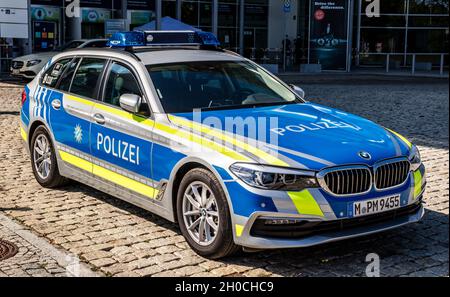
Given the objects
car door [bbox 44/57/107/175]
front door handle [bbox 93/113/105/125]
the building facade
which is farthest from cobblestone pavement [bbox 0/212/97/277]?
the building facade

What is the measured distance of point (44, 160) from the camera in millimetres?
7547

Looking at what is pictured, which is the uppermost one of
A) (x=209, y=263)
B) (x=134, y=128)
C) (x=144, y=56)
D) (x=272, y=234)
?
(x=144, y=56)

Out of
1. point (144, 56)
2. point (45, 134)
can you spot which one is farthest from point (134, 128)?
point (45, 134)

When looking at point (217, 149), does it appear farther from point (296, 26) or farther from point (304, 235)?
point (296, 26)

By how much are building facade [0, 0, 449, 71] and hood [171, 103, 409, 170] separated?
82.7 ft

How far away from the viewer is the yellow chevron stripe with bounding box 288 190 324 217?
4.78m

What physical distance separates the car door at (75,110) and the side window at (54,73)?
→ 0.12 metres

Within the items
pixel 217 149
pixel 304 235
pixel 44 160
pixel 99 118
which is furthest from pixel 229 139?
pixel 44 160

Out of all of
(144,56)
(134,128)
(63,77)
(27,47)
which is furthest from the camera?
(27,47)

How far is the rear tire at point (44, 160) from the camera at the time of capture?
7395 millimetres

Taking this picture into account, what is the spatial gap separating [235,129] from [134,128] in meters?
1.04

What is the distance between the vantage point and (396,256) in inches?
210
